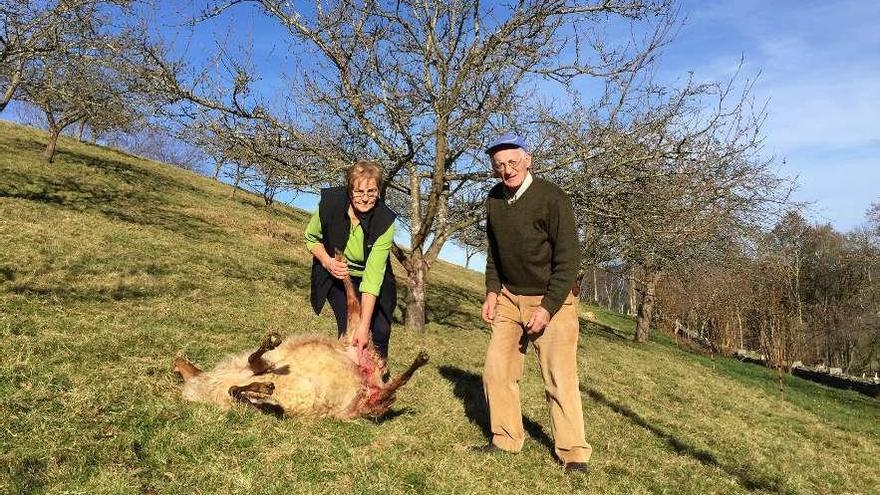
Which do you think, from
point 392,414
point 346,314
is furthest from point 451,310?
point 346,314

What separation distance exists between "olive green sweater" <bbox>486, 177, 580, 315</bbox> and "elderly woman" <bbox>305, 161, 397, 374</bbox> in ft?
3.20

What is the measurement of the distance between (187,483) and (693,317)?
3283 centimetres

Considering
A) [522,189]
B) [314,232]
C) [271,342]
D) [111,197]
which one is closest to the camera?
[271,342]

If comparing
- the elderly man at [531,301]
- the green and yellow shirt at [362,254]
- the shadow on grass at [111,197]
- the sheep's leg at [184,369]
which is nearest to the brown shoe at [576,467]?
the elderly man at [531,301]

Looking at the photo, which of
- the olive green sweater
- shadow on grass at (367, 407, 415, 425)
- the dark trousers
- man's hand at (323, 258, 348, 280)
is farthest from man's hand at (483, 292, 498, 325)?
shadow on grass at (367, 407, 415, 425)

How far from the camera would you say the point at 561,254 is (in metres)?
4.05

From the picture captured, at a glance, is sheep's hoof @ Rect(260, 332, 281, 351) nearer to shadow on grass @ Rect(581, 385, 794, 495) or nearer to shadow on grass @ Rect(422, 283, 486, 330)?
shadow on grass @ Rect(581, 385, 794, 495)

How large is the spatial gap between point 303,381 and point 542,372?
6.20 feet

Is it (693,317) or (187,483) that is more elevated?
(693,317)

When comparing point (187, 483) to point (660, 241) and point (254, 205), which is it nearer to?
point (660, 241)

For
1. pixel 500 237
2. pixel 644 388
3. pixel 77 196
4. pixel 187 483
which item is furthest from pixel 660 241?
pixel 77 196

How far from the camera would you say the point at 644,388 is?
1023 centimetres

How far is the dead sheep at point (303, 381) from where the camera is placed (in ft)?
13.2

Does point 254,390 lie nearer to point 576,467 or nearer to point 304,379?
point 304,379
